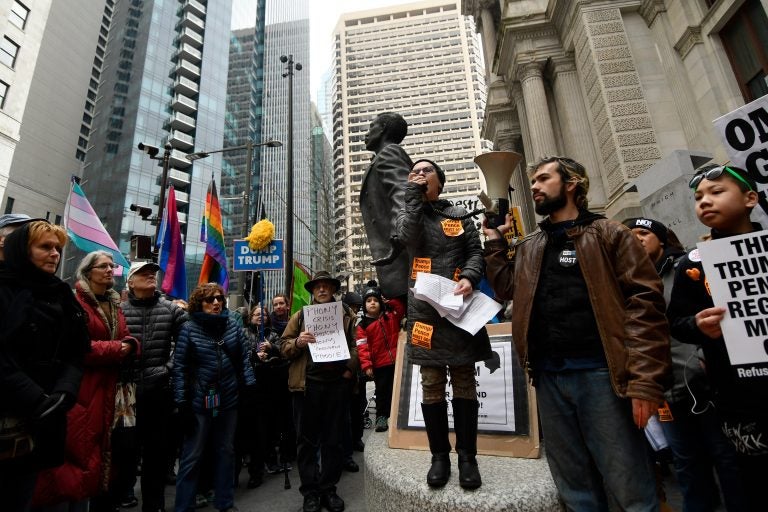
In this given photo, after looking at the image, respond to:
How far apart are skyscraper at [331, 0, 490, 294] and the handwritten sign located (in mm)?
96662

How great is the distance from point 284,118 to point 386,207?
70508 mm

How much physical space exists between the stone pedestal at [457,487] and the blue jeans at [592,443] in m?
0.23

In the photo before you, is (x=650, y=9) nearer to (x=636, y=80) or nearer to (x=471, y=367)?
(x=636, y=80)

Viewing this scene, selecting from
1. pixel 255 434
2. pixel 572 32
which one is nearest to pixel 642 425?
pixel 255 434

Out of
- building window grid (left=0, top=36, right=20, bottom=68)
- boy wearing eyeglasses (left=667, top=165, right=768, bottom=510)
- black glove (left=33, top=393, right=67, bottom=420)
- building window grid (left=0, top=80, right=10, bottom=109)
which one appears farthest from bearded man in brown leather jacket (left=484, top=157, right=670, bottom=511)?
building window grid (left=0, top=36, right=20, bottom=68)

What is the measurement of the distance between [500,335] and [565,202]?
1688 mm

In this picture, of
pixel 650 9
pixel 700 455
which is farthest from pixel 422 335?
pixel 650 9

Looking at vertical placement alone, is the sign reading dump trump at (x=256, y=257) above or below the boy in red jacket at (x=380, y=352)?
above

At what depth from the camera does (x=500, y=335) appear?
137 inches

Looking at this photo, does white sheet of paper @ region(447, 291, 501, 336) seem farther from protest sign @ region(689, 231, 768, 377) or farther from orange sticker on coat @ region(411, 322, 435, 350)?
protest sign @ region(689, 231, 768, 377)

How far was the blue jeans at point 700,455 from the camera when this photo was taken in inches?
97.8

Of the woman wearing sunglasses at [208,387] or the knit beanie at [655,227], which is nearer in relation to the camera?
the knit beanie at [655,227]

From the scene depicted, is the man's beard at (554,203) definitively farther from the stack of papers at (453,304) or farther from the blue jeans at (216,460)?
the blue jeans at (216,460)

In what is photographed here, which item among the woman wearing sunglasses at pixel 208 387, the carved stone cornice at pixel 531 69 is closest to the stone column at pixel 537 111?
the carved stone cornice at pixel 531 69
